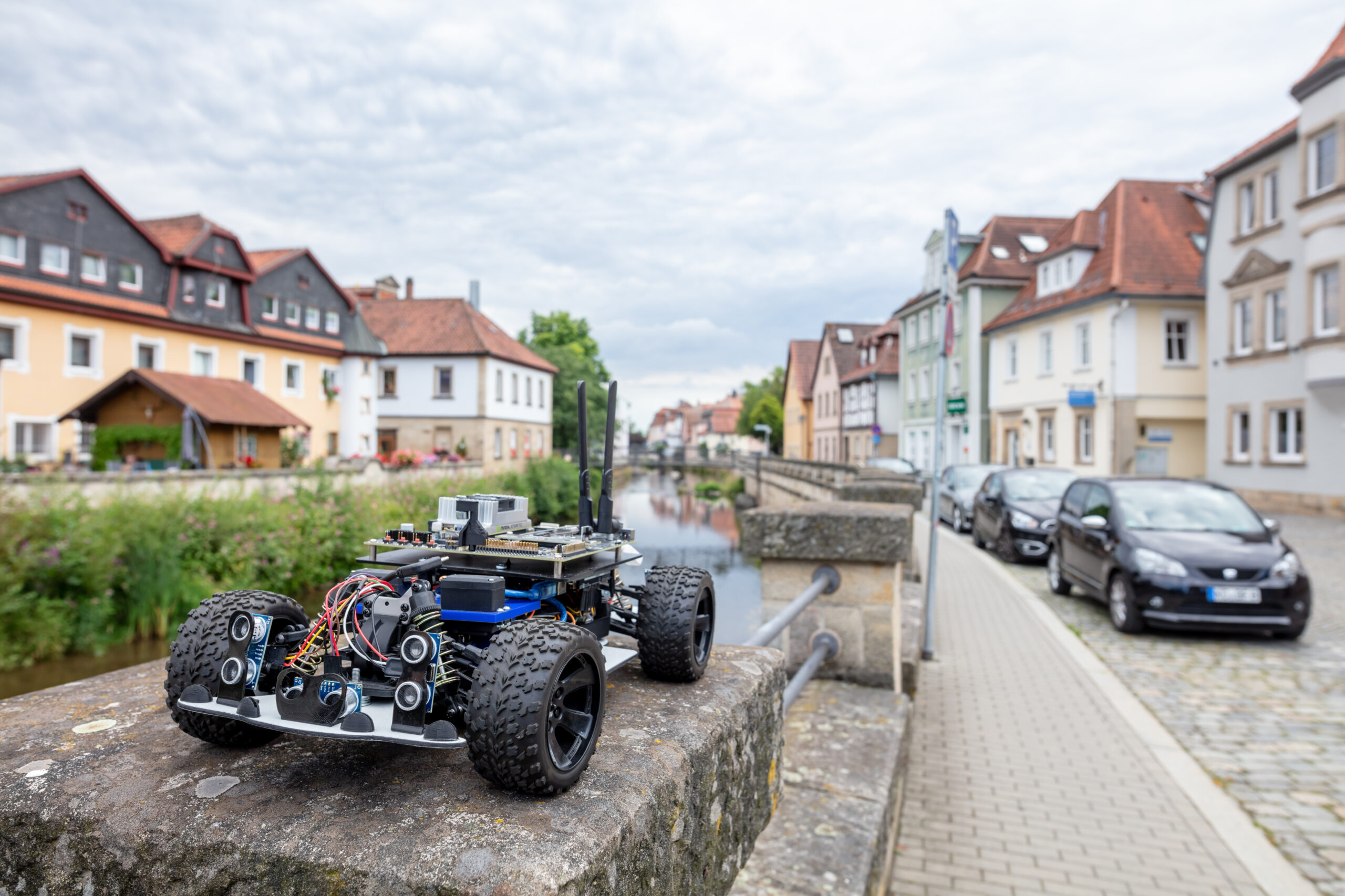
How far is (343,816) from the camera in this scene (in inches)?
39.7

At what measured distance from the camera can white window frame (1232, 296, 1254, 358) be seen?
2555 centimetres

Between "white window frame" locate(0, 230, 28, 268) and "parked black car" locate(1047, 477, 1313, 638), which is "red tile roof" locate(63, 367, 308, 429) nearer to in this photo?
"white window frame" locate(0, 230, 28, 268)

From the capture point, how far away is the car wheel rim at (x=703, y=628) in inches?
64.8

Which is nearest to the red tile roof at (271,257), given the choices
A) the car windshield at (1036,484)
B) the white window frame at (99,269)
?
the white window frame at (99,269)

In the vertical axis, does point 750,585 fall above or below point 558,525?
below

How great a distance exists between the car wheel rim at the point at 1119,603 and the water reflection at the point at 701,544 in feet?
13.3

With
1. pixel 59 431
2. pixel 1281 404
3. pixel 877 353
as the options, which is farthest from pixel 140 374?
pixel 877 353

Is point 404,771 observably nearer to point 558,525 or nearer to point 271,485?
point 558,525

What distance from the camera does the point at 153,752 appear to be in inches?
48.6

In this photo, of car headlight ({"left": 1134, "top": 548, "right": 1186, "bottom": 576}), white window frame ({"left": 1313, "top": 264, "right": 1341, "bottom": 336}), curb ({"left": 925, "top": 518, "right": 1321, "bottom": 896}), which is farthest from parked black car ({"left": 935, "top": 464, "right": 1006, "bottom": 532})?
curb ({"left": 925, "top": 518, "right": 1321, "bottom": 896})

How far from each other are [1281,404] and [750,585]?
16.2 m

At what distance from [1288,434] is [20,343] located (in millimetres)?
35254

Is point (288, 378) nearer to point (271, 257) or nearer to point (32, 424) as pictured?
point (271, 257)

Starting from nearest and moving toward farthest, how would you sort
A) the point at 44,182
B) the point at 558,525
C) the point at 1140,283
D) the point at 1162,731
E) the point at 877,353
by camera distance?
the point at 558,525
the point at 1162,731
the point at 44,182
the point at 1140,283
the point at 877,353
